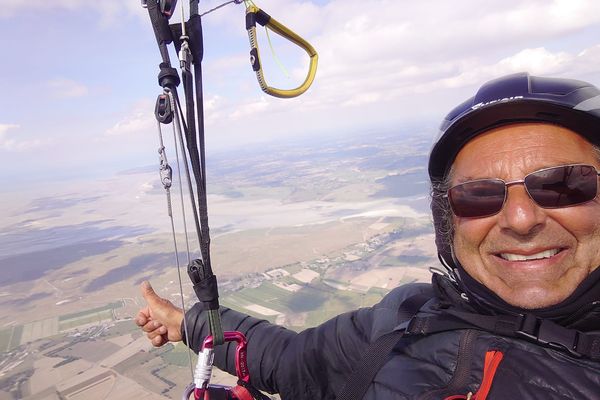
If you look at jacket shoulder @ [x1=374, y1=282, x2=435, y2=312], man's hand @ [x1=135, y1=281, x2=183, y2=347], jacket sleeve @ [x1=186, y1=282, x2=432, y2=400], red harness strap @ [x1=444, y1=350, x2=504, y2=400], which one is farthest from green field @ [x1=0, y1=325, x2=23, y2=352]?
red harness strap @ [x1=444, y1=350, x2=504, y2=400]

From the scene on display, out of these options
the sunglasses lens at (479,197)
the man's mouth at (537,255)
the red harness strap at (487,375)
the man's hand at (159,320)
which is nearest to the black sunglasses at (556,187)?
the sunglasses lens at (479,197)

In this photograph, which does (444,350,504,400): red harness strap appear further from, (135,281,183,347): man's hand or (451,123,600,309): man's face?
(135,281,183,347): man's hand

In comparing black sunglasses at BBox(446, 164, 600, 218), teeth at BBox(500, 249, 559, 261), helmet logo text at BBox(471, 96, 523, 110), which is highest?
helmet logo text at BBox(471, 96, 523, 110)

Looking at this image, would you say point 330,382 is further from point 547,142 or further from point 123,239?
point 123,239

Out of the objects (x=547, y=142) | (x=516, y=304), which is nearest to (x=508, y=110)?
(x=547, y=142)

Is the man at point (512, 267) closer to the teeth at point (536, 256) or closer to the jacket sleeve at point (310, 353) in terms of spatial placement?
the teeth at point (536, 256)

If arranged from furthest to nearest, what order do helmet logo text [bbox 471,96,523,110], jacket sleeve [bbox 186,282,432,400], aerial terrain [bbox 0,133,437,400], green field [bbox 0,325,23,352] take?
green field [bbox 0,325,23,352] → aerial terrain [bbox 0,133,437,400] → jacket sleeve [bbox 186,282,432,400] → helmet logo text [bbox 471,96,523,110]

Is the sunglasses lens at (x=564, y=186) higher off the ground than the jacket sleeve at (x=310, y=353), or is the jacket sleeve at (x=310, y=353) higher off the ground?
the sunglasses lens at (x=564, y=186)
